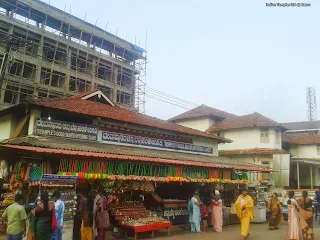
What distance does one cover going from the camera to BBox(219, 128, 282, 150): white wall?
3039 centimetres

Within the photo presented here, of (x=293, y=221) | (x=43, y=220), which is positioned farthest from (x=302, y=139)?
(x=43, y=220)

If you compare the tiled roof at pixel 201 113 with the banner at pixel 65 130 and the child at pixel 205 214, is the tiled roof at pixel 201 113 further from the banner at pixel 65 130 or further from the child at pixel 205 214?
the banner at pixel 65 130

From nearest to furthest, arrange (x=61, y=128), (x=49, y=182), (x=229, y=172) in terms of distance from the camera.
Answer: (x=49, y=182), (x=61, y=128), (x=229, y=172)

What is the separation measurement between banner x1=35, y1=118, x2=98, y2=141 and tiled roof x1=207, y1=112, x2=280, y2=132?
20.4 meters

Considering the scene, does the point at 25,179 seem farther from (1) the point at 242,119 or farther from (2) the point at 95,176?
(1) the point at 242,119

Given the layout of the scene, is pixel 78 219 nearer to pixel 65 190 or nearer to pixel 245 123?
pixel 65 190

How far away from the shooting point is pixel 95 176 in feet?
35.0

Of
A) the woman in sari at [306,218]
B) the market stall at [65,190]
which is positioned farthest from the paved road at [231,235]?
the market stall at [65,190]

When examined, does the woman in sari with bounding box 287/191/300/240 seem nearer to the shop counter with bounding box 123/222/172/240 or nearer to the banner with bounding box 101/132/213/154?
the shop counter with bounding box 123/222/172/240

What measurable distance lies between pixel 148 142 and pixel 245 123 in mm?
17936

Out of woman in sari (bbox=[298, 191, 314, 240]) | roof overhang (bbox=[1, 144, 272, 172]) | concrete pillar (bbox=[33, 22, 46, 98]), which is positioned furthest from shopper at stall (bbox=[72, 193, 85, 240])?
concrete pillar (bbox=[33, 22, 46, 98])

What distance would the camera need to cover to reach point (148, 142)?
16.1 metres

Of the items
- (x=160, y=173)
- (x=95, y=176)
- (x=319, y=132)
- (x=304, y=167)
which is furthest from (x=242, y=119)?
(x=95, y=176)

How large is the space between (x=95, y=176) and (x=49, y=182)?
1719 millimetres
